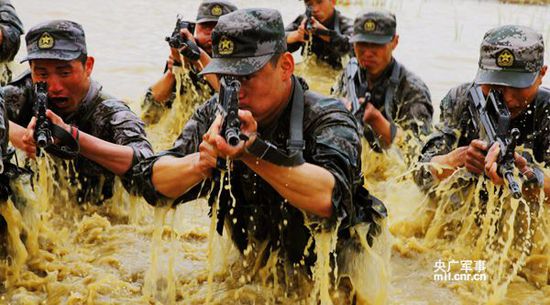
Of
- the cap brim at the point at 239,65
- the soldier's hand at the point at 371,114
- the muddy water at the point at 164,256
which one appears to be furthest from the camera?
the soldier's hand at the point at 371,114

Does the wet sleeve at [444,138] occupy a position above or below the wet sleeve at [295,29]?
above

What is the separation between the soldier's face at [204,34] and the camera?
6762mm

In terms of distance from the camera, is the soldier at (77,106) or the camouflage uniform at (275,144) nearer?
the camouflage uniform at (275,144)

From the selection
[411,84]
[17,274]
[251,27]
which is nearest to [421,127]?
[411,84]

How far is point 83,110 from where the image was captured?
460 cm

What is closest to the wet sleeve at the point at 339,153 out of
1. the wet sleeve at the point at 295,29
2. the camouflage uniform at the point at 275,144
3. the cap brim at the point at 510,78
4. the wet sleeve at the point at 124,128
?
the camouflage uniform at the point at 275,144

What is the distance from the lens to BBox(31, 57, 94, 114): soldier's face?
4.41m

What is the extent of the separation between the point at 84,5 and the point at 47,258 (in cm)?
1122

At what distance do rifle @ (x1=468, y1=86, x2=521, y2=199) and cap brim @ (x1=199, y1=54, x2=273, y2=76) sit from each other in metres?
1.36

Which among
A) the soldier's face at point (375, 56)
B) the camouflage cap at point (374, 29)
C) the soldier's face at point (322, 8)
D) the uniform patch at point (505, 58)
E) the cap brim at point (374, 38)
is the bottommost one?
the soldier's face at point (322, 8)

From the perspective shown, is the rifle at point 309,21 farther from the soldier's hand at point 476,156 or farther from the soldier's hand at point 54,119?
the soldier's hand at point 54,119

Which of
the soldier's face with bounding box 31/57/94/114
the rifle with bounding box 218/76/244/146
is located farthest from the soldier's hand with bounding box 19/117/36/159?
the rifle with bounding box 218/76/244/146

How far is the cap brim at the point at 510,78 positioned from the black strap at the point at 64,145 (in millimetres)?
2374

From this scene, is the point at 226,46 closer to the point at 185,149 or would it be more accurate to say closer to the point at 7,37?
the point at 185,149
